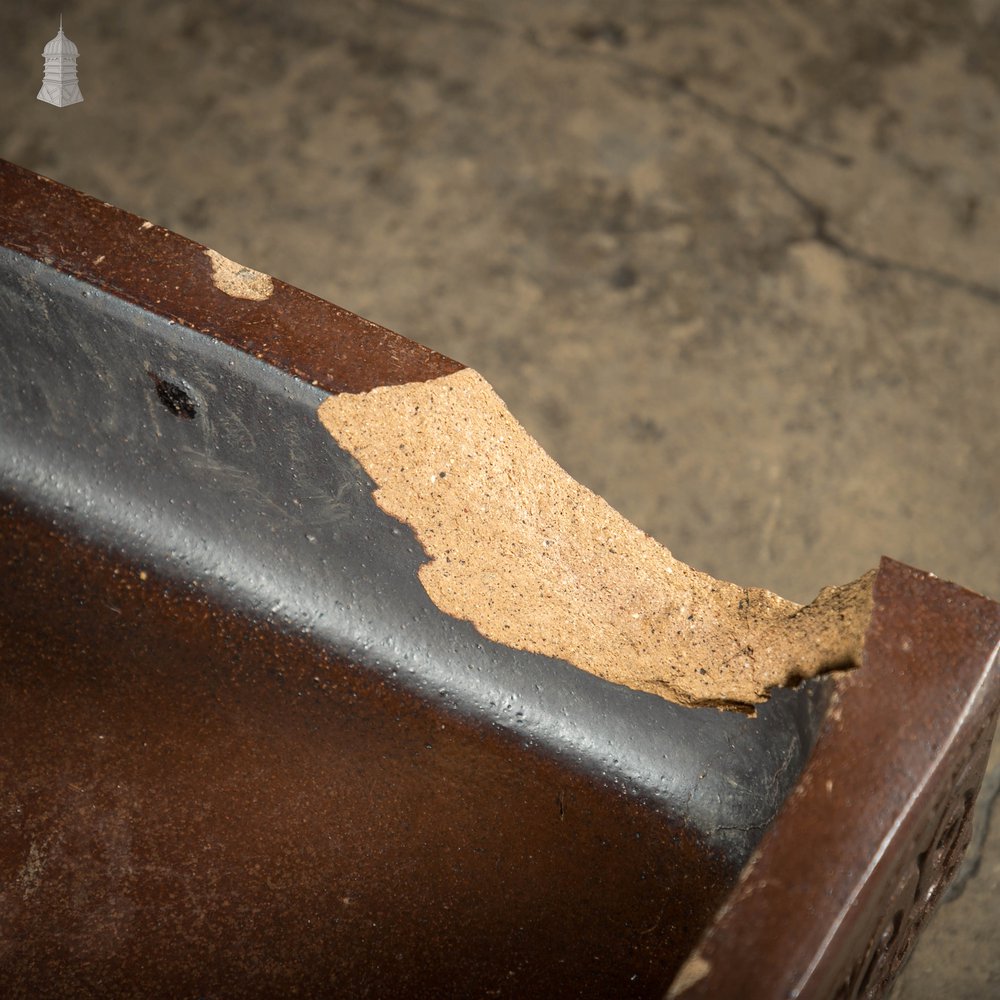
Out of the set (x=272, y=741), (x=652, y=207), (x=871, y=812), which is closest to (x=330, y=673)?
(x=272, y=741)

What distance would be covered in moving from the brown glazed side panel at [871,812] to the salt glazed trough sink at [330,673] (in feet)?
0.08

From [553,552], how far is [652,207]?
3.77 feet

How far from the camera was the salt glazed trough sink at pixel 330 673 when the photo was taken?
1071 millimetres

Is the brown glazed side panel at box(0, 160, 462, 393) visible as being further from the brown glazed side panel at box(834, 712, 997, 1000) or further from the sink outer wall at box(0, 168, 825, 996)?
the brown glazed side panel at box(834, 712, 997, 1000)

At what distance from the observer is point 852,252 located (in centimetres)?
206

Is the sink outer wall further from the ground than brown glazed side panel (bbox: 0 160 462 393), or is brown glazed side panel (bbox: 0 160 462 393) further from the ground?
brown glazed side panel (bbox: 0 160 462 393)

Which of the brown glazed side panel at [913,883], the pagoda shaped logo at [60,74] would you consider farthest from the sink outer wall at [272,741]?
the pagoda shaped logo at [60,74]

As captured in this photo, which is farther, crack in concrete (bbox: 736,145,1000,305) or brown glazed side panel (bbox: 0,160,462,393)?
crack in concrete (bbox: 736,145,1000,305)

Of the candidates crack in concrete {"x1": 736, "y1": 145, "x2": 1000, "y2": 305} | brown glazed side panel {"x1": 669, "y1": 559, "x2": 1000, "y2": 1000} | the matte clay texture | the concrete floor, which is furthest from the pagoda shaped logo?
brown glazed side panel {"x1": 669, "y1": 559, "x2": 1000, "y2": 1000}

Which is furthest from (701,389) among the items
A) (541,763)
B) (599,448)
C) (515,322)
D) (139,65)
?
(139,65)

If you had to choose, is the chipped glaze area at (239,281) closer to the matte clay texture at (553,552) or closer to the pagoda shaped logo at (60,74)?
the matte clay texture at (553,552)

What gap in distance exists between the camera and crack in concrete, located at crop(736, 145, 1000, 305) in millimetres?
2043

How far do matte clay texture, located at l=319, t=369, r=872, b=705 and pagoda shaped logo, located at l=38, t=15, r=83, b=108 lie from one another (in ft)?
4.48

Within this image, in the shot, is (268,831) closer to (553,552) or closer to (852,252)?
(553,552)
